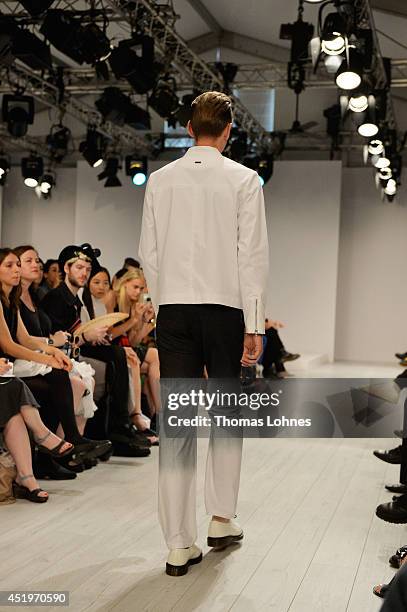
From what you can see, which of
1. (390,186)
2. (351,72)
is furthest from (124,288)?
(390,186)

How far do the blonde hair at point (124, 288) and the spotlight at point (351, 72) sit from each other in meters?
2.11

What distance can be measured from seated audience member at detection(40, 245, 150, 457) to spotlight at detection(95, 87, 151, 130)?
4.20 metres

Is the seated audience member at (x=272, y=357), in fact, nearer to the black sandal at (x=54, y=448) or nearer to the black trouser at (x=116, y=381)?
the black trouser at (x=116, y=381)

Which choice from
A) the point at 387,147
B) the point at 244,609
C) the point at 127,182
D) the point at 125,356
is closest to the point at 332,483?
the point at 125,356

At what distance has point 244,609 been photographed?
208 cm

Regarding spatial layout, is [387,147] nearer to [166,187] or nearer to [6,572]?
[166,187]

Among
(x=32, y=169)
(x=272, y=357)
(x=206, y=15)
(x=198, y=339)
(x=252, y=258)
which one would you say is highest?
(x=206, y=15)

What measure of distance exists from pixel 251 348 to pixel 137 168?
9.02 metres

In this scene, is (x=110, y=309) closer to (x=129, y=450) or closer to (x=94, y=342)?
(x=94, y=342)

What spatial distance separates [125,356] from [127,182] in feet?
26.8

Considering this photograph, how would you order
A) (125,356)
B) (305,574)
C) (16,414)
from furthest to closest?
(125,356) < (16,414) < (305,574)

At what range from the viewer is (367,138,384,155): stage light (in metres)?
7.94

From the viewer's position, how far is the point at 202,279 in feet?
7.82

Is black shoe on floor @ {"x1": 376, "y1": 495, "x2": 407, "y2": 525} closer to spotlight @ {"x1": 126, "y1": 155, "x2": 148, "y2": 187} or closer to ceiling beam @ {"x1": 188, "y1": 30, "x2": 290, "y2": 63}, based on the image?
ceiling beam @ {"x1": 188, "y1": 30, "x2": 290, "y2": 63}
